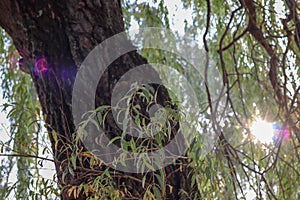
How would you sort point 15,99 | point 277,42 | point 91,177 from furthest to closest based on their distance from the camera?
point 15,99
point 277,42
point 91,177

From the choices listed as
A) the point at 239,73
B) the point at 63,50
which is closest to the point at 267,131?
the point at 239,73

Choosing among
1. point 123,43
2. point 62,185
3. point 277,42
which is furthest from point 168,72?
point 62,185

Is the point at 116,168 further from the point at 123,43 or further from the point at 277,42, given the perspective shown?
the point at 277,42

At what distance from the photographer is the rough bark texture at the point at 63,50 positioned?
1305 millimetres

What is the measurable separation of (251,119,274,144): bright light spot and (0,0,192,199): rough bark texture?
615 millimetres

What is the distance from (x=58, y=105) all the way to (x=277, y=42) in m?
0.97

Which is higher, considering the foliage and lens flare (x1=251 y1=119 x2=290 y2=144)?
the foliage

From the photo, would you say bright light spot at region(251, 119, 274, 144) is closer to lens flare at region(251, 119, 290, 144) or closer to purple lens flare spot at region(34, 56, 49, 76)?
lens flare at region(251, 119, 290, 144)

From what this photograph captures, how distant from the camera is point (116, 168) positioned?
1234 mm

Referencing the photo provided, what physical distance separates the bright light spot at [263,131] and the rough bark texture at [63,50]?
0.62 m

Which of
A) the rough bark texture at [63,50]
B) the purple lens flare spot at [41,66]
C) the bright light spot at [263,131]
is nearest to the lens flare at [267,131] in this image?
the bright light spot at [263,131]

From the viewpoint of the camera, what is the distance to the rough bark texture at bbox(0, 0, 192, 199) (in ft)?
4.28

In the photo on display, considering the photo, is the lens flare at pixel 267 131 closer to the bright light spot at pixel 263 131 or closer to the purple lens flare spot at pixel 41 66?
the bright light spot at pixel 263 131

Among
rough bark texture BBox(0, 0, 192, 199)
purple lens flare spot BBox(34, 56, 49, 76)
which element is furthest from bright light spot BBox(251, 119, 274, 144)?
A: purple lens flare spot BBox(34, 56, 49, 76)
